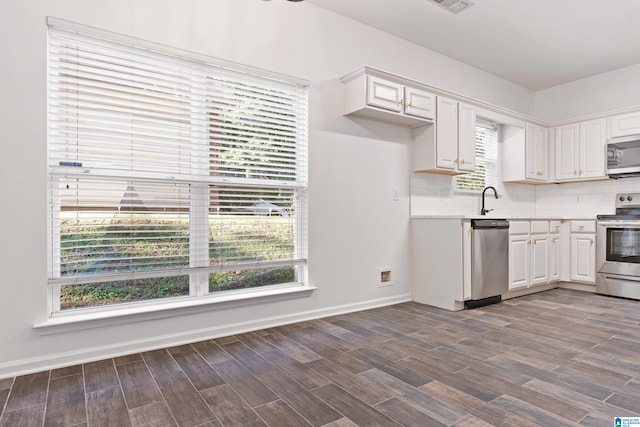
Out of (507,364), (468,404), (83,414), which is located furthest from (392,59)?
(83,414)

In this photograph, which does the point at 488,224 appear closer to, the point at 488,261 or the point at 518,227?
the point at 488,261

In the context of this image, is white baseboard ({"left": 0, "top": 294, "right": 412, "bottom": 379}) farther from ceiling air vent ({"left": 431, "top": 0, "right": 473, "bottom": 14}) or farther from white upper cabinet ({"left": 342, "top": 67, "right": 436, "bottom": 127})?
ceiling air vent ({"left": 431, "top": 0, "right": 473, "bottom": 14})

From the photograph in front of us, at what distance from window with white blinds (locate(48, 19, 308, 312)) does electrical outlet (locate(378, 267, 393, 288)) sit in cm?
89

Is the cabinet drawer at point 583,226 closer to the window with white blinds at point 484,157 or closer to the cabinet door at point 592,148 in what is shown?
the cabinet door at point 592,148

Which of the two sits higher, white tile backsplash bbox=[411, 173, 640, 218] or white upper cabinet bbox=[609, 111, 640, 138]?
white upper cabinet bbox=[609, 111, 640, 138]

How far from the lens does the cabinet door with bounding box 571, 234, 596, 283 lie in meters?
4.37

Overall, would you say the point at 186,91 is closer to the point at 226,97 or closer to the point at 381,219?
the point at 226,97

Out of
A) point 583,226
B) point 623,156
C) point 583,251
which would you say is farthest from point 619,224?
point 623,156

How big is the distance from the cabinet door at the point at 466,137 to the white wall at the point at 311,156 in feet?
1.64

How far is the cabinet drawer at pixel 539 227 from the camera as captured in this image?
13.9 ft

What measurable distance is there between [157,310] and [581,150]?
511 centimetres

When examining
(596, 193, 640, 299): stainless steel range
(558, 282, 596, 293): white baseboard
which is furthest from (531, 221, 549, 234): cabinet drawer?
(558, 282, 596, 293): white baseboard

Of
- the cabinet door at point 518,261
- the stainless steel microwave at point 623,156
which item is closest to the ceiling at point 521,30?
the stainless steel microwave at point 623,156

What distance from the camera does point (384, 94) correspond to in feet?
10.9
